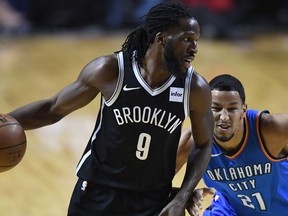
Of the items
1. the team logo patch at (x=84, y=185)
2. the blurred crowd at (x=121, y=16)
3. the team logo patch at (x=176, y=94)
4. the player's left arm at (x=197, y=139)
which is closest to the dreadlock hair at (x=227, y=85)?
the player's left arm at (x=197, y=139)

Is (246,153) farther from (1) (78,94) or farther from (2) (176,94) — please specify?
(1) (78,94)

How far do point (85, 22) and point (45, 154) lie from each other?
25.6 feet

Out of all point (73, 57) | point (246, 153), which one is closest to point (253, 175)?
point (246, 153)

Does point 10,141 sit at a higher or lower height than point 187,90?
lower

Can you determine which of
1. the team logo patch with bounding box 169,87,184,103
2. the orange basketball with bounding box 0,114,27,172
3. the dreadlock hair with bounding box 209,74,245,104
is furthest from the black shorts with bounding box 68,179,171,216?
the dreadlock hair with bounding box 209,74,245,104

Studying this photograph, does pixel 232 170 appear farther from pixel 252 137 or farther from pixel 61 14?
pixel 61 14

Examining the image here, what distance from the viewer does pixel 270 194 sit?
14.4ft

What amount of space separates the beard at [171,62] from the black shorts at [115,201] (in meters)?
0.67

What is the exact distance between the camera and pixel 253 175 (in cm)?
431

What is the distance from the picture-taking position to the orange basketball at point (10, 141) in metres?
3.71

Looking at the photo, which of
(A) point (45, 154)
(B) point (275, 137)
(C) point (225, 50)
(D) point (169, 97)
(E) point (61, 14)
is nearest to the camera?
(D) point (169, 97)

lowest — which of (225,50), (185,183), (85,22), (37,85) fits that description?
(185,183)

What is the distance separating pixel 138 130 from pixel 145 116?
0.09 m

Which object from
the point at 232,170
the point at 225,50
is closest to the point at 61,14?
the point at 225,50
